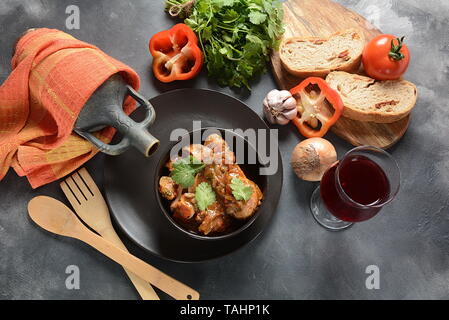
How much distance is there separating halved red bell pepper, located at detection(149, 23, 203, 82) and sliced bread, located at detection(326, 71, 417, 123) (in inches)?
26.8

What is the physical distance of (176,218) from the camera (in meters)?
1.84

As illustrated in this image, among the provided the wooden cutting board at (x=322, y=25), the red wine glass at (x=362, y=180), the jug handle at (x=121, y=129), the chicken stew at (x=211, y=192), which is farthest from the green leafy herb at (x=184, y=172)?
the wooden cutting board at (x=322, y=25)

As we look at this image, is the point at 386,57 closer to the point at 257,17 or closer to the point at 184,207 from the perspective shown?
the point at 257,17

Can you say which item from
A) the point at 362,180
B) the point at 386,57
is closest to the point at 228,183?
the point at 362,180

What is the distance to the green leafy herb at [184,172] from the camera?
1704mm

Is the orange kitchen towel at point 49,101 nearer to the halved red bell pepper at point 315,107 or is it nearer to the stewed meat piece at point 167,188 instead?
the stewed meat piece at point 167,188

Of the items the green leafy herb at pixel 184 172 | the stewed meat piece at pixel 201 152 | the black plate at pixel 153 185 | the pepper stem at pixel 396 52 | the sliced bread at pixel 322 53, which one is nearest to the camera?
the green leafy herb at pixel 184 172

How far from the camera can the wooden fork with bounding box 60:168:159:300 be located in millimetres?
2012

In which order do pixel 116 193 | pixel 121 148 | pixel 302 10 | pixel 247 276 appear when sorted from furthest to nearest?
pixel 302 10 → pixel 247 276 → pixel 116 193 → pixel 121 148

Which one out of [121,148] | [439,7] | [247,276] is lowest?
[247,276]

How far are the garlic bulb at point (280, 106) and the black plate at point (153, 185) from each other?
0.42 ft
